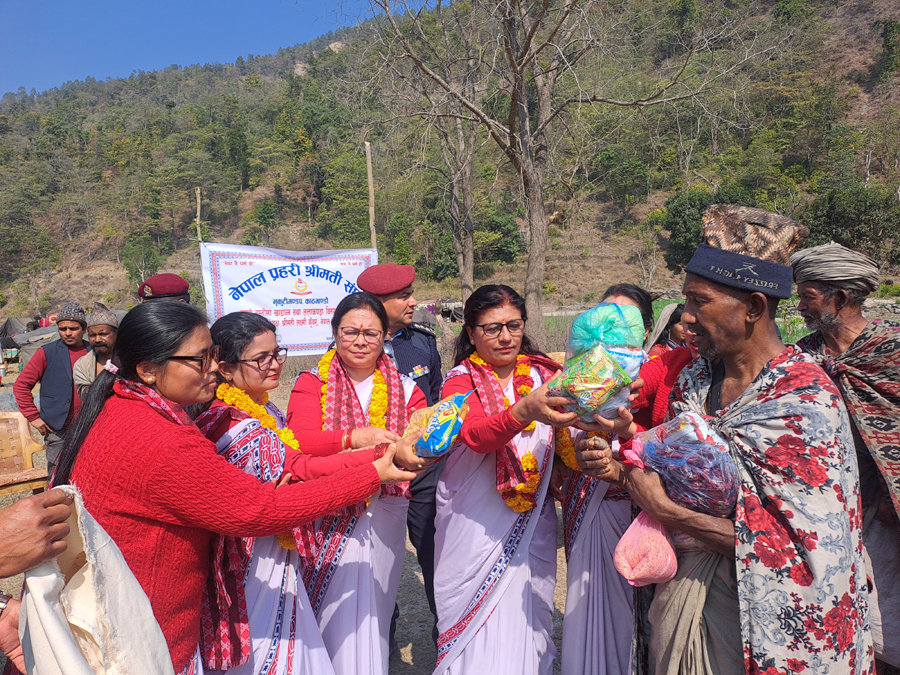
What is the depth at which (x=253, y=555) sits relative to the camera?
199 cm

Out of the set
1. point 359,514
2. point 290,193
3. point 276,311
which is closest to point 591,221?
point 290,193

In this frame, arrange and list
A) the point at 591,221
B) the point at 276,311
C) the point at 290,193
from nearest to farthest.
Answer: the point at 276,311
the point at 591,221
the point at 290,193

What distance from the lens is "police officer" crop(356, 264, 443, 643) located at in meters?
2.93

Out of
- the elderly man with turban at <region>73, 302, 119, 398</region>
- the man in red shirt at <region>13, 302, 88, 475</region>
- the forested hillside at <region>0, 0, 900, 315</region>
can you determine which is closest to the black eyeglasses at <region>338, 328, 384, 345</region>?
the elderly man with turban at <region>73, 302, 119, 398</region>

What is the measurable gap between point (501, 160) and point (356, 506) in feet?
22.6

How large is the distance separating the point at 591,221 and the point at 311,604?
42913 millimetres

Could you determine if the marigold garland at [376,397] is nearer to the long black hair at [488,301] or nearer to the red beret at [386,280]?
the long black hair at [488,301]

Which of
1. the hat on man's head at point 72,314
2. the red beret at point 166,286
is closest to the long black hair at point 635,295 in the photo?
the red beret at point 166,286

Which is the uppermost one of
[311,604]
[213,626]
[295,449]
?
[295,449]

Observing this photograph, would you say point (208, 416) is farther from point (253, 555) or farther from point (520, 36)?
point (520, 36)

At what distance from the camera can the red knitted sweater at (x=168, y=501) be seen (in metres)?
1.41

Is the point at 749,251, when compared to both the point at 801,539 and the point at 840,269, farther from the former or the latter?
the point at 840,269

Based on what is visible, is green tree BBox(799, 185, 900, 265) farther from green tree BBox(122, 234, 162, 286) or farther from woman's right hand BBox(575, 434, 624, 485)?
green tree BBox(122, 234, 162, 286)

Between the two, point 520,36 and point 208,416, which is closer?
point 208,416
